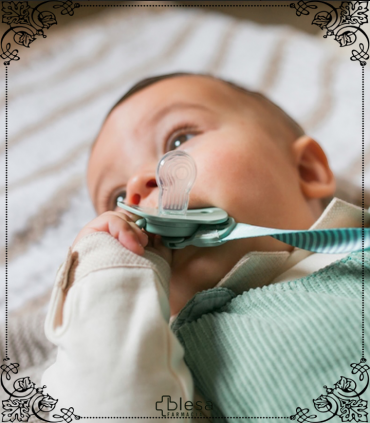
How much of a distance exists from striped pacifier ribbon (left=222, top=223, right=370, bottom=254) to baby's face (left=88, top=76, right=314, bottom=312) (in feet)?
0.19

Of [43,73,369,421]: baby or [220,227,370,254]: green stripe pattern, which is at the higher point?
[220,227,370,254]: green stripe pattern

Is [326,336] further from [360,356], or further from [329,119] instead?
[329,119]

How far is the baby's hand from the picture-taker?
1.99ft

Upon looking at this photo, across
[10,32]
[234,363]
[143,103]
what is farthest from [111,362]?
[10,32]

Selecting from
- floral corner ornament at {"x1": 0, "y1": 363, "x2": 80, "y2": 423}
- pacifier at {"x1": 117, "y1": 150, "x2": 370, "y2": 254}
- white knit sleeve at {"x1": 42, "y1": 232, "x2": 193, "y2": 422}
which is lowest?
floral corner ornament at {"x1": 0, "y1": 363, "x2": 80, "y2": 423}

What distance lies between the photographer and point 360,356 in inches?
21.6

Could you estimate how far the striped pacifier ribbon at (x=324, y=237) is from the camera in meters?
0.63

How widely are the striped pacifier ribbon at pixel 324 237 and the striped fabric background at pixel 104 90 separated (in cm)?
49

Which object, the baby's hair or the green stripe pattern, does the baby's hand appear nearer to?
the green stripe pattern

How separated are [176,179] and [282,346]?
0.90 feet

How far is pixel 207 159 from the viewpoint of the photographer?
2.42ft

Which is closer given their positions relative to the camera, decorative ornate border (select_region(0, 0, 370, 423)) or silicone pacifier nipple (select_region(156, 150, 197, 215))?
decorative ornate border (select_region(0, 0, 370, 423))

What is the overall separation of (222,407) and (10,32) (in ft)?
2.56

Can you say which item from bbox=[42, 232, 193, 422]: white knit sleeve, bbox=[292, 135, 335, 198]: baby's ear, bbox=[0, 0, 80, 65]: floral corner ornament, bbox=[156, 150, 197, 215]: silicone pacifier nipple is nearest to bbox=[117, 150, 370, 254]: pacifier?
bbox=[156, 150, 197, 215]: silicone pacifier nipple
